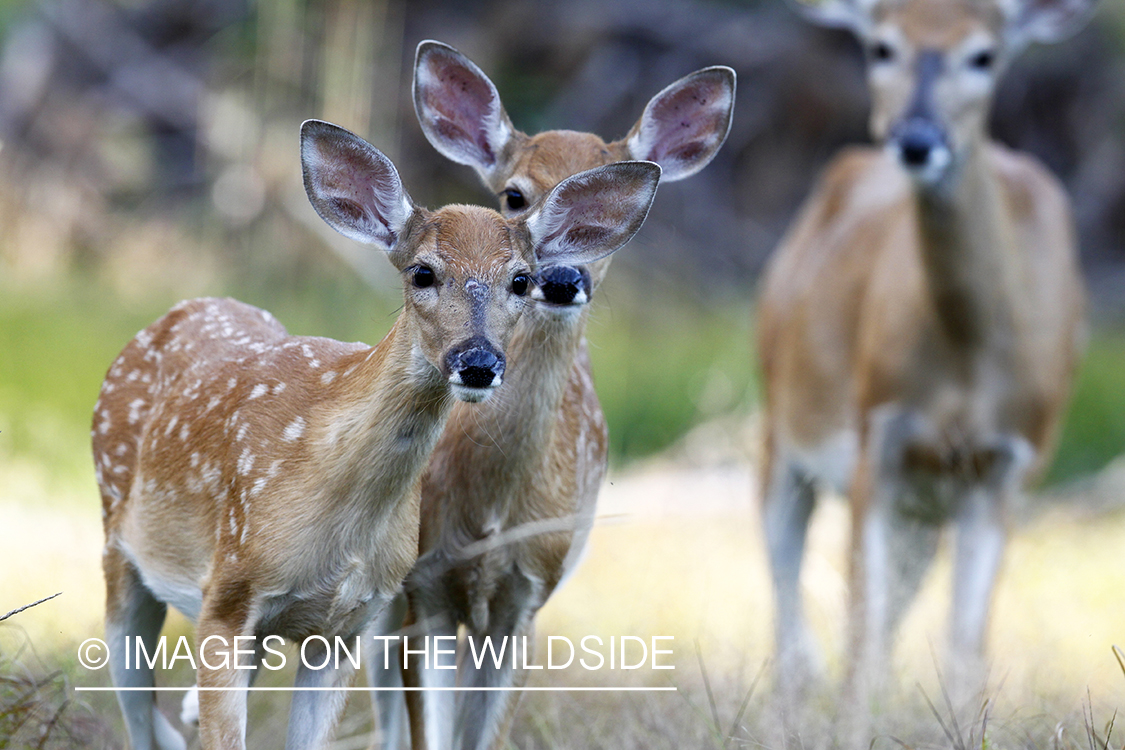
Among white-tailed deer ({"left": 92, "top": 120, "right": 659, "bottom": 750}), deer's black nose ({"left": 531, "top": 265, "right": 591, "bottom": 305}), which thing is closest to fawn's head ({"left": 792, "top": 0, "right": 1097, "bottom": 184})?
Answer: deer's black nose ({"left": 531, "top": 265, "right": 591, "bottom": 305})

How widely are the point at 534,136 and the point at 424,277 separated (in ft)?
3.59

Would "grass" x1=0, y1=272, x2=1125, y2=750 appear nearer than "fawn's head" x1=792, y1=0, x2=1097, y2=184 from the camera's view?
Yes

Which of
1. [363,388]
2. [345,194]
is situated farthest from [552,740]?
[345,194]

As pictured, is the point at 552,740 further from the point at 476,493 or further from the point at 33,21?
the point at 33,21

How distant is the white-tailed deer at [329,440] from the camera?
309 centimetres

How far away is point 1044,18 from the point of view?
643 centimetres

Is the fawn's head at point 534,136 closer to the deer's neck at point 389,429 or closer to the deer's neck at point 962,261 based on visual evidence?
the deer's neck at point 389,429

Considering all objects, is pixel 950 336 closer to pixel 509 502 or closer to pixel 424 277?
pixel 509 502

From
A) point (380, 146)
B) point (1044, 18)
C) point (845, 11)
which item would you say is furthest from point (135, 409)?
point (380, 146)

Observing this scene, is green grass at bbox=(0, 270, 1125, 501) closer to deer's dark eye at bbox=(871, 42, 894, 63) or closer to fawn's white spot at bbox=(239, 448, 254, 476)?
deer's dark eye at bbox=(871, 42, 894, 63)

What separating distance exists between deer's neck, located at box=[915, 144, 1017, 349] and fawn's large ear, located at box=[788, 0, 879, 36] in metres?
0.97

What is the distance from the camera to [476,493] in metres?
3.69

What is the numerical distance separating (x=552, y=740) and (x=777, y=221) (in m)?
9.64

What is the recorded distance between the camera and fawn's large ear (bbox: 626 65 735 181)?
4.05 meters
